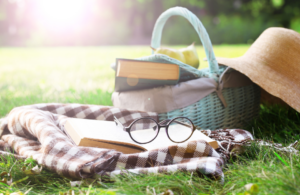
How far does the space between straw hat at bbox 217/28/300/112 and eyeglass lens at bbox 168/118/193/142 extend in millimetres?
557

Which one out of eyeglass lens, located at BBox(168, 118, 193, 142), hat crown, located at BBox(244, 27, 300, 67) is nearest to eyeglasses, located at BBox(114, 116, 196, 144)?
eyeglass lens, located at BBox(168, 118, 193, 142)

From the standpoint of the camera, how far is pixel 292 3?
15.3 meters

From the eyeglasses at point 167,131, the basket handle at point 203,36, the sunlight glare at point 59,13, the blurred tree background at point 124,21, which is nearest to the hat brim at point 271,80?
the basket handle at point 203,36

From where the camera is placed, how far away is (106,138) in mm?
1226

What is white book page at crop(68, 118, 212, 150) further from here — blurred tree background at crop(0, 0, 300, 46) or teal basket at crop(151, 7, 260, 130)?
blurred tree background at crop(0, 0, 300, 46)

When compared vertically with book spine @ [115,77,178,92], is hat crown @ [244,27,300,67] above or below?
above

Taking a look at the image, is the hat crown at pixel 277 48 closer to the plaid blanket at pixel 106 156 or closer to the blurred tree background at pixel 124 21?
the plaid blanket at pixel 106 156

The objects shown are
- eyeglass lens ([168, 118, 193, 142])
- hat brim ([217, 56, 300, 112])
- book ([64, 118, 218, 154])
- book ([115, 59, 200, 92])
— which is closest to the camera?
book ([64, 118, 218, 154])

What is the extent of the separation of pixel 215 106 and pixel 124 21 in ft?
49.6

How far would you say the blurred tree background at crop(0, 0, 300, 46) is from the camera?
1330cm

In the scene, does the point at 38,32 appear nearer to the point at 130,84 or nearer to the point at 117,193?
the point at 130,84

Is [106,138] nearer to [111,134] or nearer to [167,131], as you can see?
[111,134]

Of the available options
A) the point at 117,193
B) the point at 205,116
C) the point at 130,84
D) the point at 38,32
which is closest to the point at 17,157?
the point at 117,193

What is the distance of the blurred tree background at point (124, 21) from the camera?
13.3 metres
